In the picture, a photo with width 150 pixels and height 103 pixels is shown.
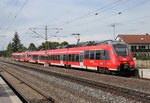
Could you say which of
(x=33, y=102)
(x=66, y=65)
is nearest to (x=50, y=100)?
(x=33, y=102)

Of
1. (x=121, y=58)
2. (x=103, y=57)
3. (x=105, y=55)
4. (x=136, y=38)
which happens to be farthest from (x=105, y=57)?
(x=136, y=38)

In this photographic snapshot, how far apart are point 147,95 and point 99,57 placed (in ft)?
50.4

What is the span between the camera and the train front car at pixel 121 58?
26766 millimetres

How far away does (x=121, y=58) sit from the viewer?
1066 inches

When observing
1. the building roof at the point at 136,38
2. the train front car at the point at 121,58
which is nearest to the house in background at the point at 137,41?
the building roof at the point at 136,38

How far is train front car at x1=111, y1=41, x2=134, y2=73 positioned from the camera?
26766 millimetres

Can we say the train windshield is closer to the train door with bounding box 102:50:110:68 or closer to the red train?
the red train

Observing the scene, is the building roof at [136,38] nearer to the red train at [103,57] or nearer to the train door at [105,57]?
the red train at [103,57]

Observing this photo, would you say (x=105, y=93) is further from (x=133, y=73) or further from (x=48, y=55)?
(x=48, y=55)

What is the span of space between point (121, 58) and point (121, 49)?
103cm

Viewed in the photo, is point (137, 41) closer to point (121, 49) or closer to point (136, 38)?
point (136, 38)

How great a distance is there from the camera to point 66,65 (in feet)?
144

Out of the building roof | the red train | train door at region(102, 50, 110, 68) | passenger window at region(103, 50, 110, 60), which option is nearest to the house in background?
the building roof

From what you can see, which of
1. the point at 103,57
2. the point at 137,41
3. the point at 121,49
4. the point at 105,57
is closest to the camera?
the point at 121,49
